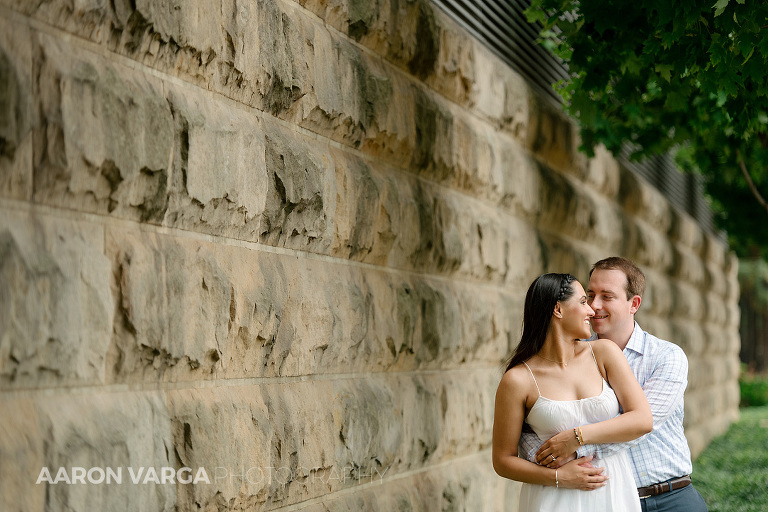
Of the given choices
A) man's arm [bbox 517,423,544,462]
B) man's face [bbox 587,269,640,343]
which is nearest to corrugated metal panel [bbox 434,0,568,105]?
man's face [bbox 587,269,640,343]

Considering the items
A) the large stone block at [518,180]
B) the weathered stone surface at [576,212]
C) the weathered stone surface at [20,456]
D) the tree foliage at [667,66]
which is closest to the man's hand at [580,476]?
the tree foliage at [667,66]

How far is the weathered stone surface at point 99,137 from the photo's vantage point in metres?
2.30

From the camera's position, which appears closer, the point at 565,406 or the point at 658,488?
the point at 565,406

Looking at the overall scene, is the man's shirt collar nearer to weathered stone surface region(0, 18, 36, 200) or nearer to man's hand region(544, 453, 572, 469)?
man's hand region(544, 453, 572, 469)

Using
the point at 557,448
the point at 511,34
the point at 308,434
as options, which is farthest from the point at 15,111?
the point at 511,34

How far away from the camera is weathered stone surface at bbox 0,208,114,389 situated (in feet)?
7.13

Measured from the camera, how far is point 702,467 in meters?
10.9

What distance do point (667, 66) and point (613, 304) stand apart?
4.88ft

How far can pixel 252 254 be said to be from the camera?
10.5 feet

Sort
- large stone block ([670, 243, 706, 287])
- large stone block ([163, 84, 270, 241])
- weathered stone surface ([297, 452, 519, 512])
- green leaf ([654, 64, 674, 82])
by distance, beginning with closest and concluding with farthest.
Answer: large stone block ([163, 84, 270, 241]) < weathered stone surface ([297, 452, 519, 512]) < green leaf ([654, 64, 674, 82]) < large stone block ([670, 243, 706, 287])

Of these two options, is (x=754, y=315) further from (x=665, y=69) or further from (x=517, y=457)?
(x=517, y=457)

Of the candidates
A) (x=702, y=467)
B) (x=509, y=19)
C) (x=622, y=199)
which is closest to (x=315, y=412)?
(x=509, y=19)

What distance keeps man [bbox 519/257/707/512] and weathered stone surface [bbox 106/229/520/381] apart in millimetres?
871

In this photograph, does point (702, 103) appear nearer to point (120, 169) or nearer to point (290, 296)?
point (290, 296)
